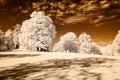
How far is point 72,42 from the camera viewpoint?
241 ft

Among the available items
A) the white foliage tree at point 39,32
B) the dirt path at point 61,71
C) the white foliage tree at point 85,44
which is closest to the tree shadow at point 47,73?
the dirt path at point 61,71

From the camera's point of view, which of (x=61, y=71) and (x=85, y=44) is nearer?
(x=61, y=71)

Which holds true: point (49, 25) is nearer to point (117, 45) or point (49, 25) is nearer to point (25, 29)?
point (25, 29)

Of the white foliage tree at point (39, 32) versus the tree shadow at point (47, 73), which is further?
the white foliage tree at point (39, 32)

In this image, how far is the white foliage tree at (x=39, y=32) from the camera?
4919 centimetres

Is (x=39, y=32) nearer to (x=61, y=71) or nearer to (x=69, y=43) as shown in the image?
(x=69, y=43)

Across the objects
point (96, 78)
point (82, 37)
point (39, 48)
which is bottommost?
point (96, 78)

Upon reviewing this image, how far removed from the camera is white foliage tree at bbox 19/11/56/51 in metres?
49.2

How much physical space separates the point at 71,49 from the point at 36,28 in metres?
26.7

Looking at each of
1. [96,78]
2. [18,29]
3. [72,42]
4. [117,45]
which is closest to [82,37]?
[72,42]

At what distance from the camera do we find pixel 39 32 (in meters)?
49.6

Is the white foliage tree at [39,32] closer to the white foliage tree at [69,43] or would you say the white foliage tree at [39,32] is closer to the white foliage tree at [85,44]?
the white foliage tree at [69,43]

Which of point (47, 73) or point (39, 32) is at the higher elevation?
point (39, 32)

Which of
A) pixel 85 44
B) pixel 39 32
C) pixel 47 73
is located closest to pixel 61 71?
→ pixel 47 73
